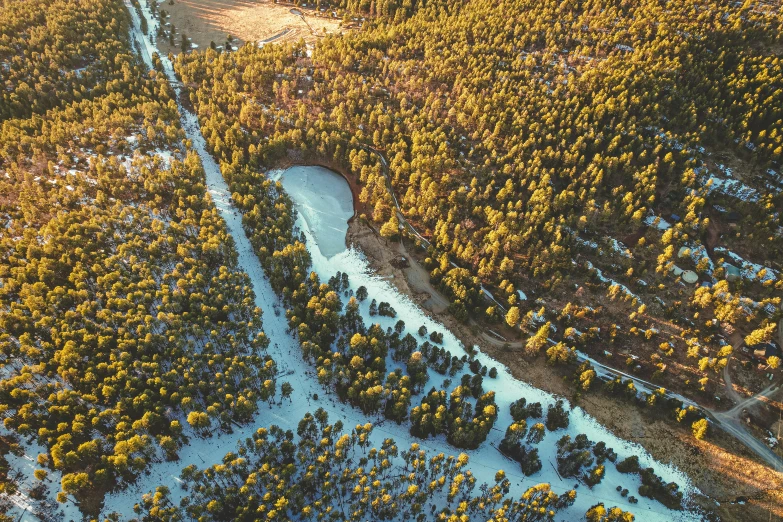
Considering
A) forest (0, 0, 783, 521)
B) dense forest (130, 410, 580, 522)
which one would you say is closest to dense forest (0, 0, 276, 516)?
forest (0, 0, 783, 521)

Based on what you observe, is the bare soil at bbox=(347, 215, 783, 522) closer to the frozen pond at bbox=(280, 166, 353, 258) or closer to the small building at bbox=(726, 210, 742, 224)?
the frozen pond at bbox=(280, 166, 353, 258)

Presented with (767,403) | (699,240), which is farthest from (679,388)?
(699,240)

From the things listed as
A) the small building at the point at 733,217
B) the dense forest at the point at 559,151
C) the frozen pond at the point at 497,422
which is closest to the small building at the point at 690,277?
the dense forest at the point at 559,151

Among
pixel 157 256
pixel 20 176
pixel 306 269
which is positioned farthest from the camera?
pixel 20 176

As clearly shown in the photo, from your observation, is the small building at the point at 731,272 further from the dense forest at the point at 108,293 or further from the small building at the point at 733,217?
the dense forest at the point at 108,293

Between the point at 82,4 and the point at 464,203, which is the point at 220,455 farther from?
the point at 82,4

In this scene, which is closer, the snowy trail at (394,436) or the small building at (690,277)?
the snowy trail at (394,436)
